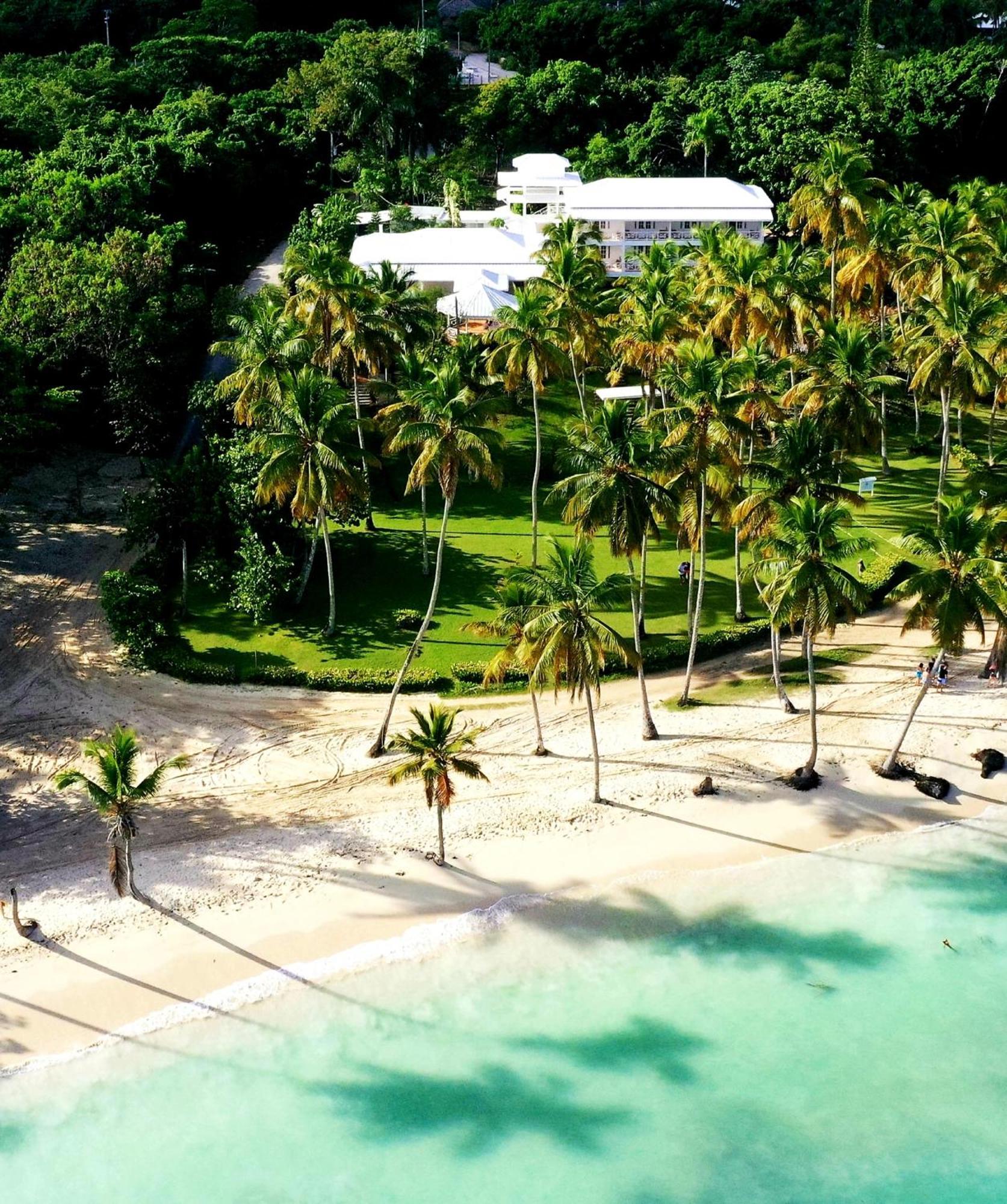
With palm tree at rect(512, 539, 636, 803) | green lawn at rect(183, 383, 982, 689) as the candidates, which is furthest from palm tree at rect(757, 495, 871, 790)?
green lawn at rect(183, 383, 982, 689)

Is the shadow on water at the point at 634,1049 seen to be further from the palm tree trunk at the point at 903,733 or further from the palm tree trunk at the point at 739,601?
the palm tree trunk at the point at 739,601

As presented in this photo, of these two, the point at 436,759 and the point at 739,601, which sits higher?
the point at 739,601

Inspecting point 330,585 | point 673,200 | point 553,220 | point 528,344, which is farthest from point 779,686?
point 673,200

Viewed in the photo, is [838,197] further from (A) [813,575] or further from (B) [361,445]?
(A) [813,575]

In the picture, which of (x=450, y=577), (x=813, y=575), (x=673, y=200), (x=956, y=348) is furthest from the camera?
(x=673, y=200)

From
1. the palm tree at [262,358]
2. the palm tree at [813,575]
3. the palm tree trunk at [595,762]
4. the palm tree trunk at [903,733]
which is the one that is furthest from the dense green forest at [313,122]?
the palm tree trunk at [903,733]

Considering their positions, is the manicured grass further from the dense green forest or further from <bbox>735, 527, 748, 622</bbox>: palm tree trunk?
the dense green forest

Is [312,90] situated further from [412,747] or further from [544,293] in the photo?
[412,747]
